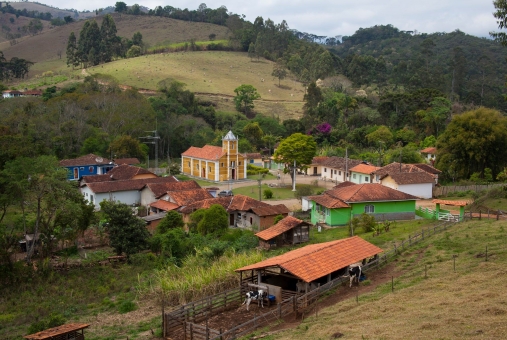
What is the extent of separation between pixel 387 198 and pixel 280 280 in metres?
15.6

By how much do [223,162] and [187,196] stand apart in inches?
621

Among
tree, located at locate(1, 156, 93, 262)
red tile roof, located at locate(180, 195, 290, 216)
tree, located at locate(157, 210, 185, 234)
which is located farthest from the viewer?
red tile roof, located at locate(180, 195, 290, 216)

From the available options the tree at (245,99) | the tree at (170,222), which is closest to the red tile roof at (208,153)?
the tree at (170,222)

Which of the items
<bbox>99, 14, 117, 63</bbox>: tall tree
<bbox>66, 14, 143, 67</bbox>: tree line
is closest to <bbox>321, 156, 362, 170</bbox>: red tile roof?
<bbox>66, 14, 143, 67</bbox>: tree line

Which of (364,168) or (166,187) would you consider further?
(364,168)

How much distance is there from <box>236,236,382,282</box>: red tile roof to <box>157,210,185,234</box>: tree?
45.0 feet

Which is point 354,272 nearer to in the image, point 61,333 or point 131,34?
point 61,333

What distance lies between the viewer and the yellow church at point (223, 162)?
52.6 metres

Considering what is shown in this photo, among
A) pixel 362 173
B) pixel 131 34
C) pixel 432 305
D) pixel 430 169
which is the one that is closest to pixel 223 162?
pixel 362 173

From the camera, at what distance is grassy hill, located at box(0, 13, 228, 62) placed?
121375 millimetres

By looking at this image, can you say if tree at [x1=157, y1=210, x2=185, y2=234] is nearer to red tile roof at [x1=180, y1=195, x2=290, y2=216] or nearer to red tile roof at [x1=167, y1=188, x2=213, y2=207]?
red tile roof at [x1=180, y1=195, x2=290, y2=216]

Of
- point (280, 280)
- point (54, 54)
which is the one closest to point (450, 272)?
point (280, 280)

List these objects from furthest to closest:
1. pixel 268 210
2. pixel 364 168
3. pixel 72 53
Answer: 1. pixel 72 53
2. pixel 364 168
3. pixel 268 210

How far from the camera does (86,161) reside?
50.6 metres
